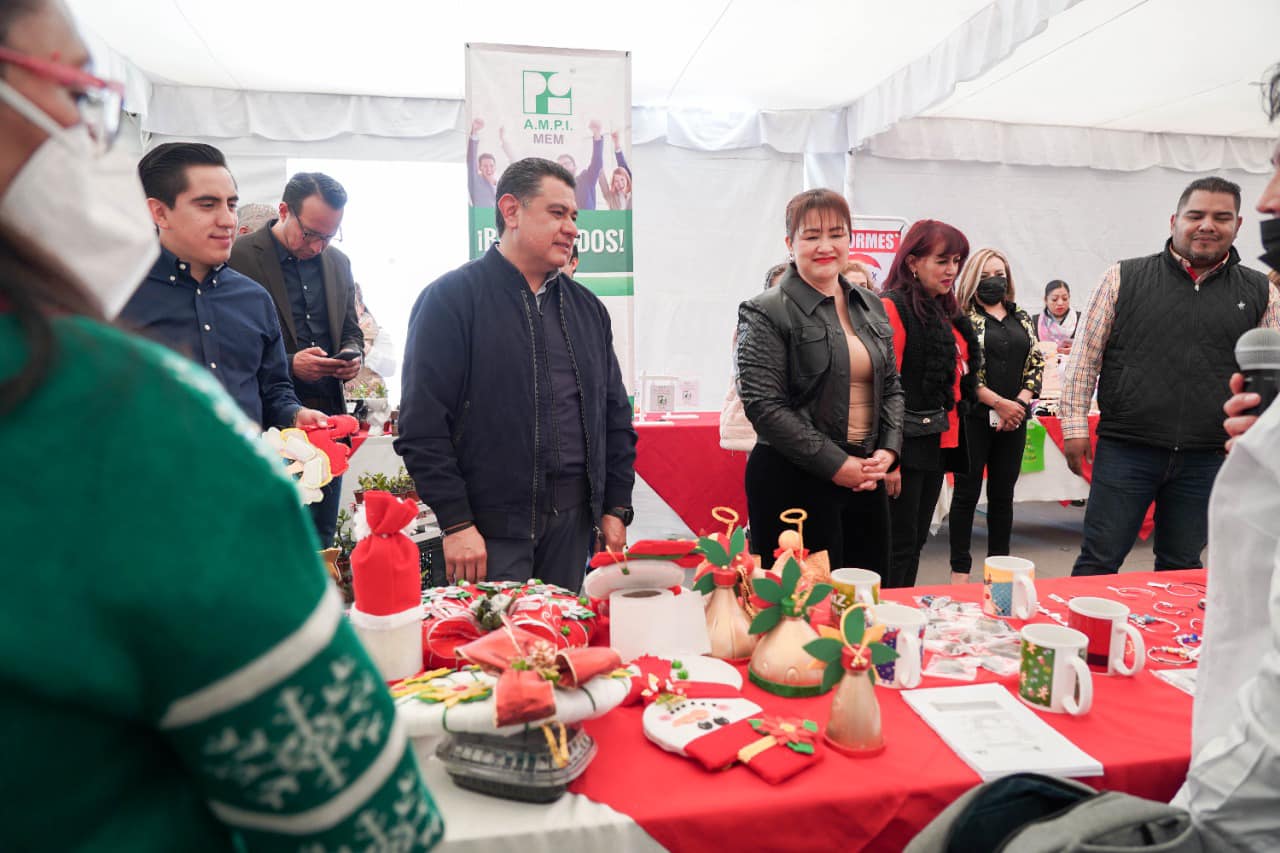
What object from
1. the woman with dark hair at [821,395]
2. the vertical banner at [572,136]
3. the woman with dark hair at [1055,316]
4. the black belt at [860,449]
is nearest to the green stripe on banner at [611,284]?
the vertical banner at [572,136]

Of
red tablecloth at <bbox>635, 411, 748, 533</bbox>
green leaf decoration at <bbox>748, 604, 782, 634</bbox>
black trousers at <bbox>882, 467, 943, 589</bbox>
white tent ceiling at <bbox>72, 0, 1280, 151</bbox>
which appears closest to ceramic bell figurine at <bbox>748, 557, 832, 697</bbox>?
green leaf decoration at <bbox>748, 604, 782, 634</bbox>

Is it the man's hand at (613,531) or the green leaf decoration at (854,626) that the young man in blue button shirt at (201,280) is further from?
the green leaf decoration at (854,626)

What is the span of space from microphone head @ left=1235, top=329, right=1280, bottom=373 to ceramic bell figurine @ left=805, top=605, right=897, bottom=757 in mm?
716

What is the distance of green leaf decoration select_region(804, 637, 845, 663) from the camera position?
1044mm

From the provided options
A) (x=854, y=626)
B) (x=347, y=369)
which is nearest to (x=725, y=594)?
(x=854, y=626)

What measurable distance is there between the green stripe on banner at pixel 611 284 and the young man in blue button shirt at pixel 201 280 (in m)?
1.66

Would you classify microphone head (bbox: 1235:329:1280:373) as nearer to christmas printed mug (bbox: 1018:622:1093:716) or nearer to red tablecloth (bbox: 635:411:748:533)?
christmas printed mug (bbox: 1018:622:1093:716)

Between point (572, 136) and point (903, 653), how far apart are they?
2.93m

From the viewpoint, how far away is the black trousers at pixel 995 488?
3426mm

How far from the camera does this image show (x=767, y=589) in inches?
46.9

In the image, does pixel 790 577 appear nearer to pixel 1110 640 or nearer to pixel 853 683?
pixel 853 683

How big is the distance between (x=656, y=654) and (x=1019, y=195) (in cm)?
734

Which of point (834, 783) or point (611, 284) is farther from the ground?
point (611, 284)

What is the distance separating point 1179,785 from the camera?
40.6 inches
